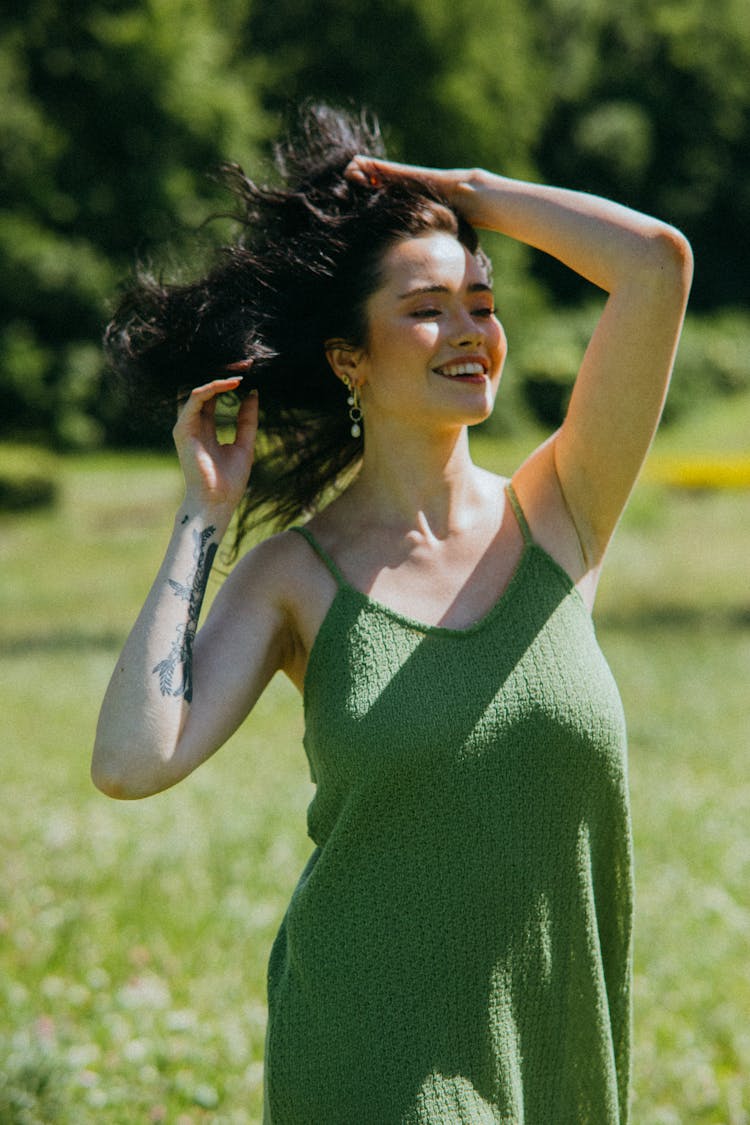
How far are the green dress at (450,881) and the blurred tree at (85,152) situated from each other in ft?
Answer: 90.0

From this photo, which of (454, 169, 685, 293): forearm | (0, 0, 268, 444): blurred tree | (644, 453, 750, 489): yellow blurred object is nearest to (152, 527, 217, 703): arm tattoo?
(454, 169, 685, 293): forearm

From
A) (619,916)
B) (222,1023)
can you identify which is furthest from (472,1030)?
(222,1023)

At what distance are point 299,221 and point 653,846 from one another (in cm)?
418

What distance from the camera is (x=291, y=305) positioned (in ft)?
8.63

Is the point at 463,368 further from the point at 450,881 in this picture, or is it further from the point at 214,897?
the point at 214,897

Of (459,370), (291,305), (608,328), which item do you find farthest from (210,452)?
(608,328)

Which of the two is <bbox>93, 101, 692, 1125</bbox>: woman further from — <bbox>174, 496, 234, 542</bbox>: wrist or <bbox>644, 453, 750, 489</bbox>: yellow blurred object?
<bbox>644, 453, 750, 489</bbox>: yellow blurred object

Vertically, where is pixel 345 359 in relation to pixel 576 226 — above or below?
below

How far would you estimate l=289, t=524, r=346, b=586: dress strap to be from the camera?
2.39 meters

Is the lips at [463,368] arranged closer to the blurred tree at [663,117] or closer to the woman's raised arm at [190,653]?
the woman's raised arm at [190,653]

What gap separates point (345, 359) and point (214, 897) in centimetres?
333

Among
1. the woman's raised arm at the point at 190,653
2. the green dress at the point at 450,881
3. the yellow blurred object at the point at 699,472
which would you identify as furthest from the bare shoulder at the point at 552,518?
the yellow blurred object at the point at 699,472

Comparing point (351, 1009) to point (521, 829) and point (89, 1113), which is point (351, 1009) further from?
point (89, 1113)

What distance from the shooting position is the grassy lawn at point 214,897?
12.6ft
